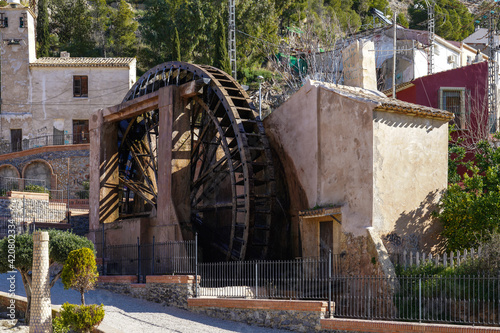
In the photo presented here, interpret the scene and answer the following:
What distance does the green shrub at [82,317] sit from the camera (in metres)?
13.0

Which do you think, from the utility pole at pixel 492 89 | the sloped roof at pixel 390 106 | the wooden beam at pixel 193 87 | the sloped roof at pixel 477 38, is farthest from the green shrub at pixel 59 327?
the sloped roof at pixel 477 38

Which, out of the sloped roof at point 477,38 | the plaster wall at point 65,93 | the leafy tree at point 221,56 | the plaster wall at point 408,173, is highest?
the sloped roof at point 477,38

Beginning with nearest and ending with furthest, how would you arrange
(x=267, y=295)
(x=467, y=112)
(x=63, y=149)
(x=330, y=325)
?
(x=330, y=325) → (x=267, y=295) → (x=467, y=112) → (x=63, y=149)

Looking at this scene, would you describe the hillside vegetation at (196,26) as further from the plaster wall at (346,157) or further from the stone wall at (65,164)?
the plaster wall at (346,157)

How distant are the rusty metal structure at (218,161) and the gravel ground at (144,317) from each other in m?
2.54

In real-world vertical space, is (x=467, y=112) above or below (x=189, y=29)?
below

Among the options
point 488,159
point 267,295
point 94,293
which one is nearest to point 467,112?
point 488,159

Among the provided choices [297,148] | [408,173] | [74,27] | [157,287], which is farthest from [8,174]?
[408,173]

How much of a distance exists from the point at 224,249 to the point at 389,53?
21996 mm

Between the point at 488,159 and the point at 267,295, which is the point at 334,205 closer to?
the point at 267,295

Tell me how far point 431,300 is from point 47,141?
2968cm

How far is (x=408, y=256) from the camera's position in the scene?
15.5m

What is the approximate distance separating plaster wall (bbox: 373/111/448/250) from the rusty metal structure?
3.32 m

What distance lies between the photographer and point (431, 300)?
1300cm
